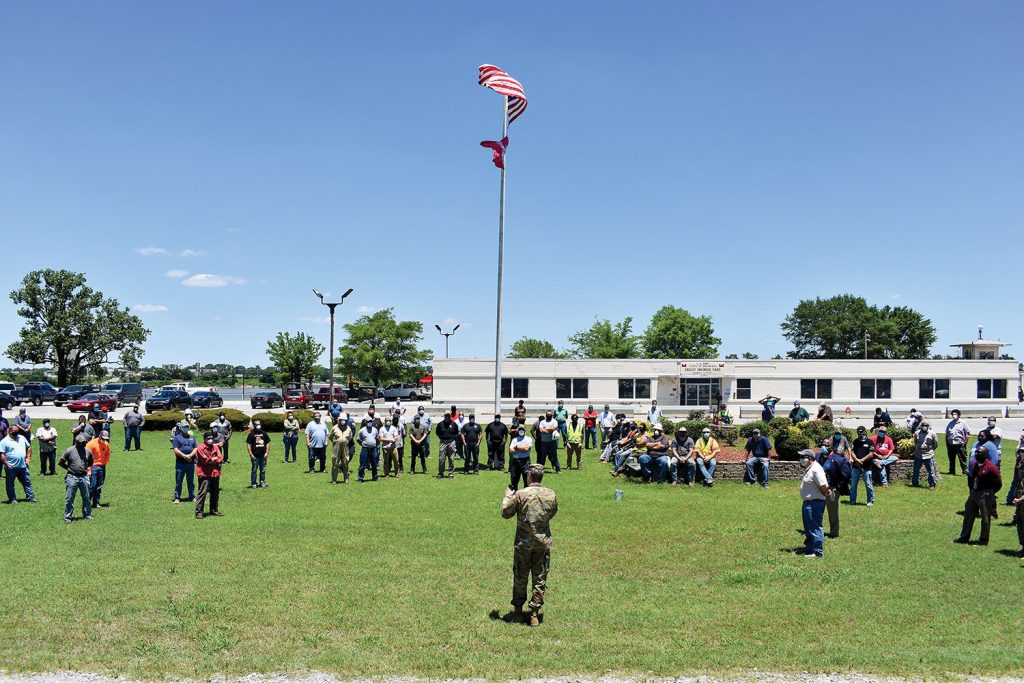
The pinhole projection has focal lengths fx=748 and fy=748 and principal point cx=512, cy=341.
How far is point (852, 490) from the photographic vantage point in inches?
650

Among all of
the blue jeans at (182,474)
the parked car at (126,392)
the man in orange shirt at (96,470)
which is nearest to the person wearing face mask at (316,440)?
the blue jeans at (182,474)

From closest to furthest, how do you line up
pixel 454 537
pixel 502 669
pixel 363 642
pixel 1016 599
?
pixel 502 669
pixel 363 642
pixel 1016 599
pixel 454 537

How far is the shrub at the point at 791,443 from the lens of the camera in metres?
20.0

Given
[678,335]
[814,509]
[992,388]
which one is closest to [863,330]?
[678,335]

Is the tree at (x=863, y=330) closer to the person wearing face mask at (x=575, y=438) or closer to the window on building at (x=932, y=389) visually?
the window on building at (x=932, y=389)

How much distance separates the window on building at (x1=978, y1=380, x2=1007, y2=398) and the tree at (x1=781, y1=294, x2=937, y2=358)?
2115 inches

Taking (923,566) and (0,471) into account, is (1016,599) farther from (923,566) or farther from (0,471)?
(0,471)

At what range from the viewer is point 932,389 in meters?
49.6

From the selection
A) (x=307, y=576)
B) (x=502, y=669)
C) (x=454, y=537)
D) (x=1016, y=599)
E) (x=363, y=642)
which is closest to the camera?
(x=502, y=669)

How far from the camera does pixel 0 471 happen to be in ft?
60.7

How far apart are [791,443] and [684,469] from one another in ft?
11.0

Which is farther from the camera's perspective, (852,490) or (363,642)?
(852,490)

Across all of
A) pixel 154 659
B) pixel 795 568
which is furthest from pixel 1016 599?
pixel 154 659

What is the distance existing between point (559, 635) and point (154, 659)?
164 inches
